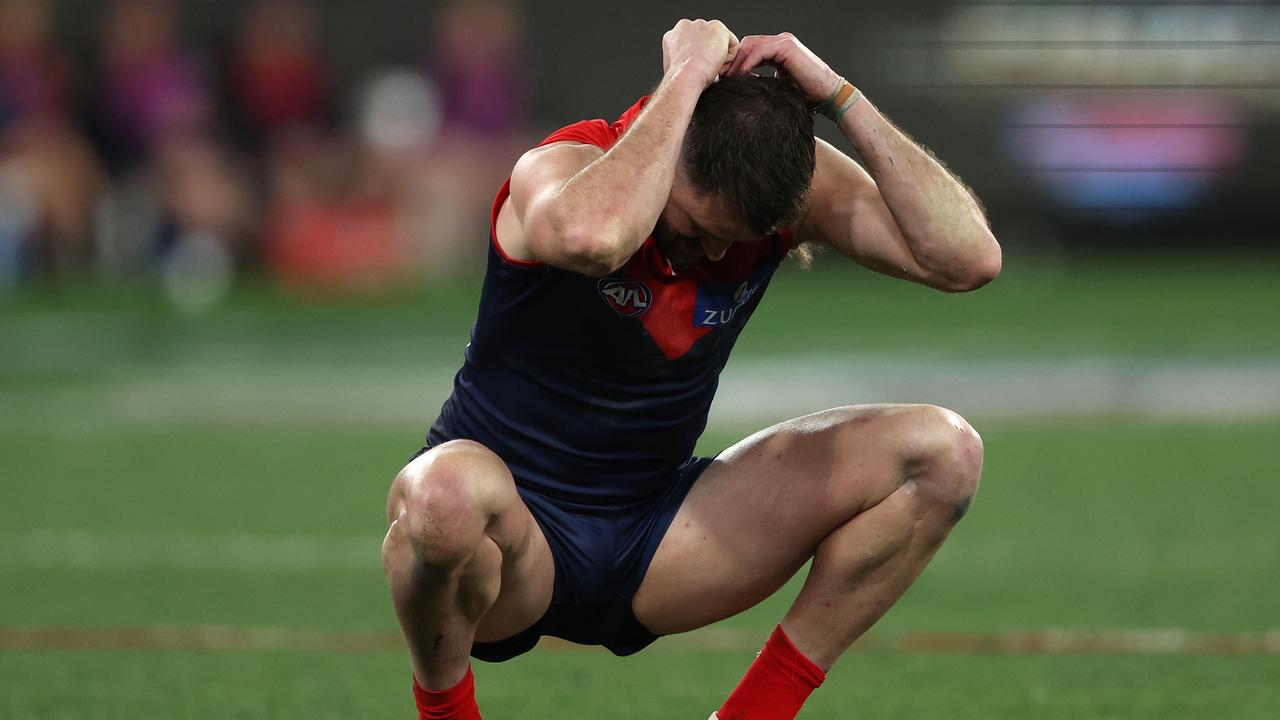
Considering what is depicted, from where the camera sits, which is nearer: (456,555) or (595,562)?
(456,555)

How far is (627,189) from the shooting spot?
135 inches

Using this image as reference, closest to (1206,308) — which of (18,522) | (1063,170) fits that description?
(1063,170)

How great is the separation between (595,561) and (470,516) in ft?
1.54

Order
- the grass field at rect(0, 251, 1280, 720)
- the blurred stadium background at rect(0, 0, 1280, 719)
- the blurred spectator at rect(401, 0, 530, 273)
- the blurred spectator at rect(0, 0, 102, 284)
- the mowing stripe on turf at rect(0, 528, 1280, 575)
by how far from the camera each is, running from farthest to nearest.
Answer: the blurred spectator at rect(401, 0, 530, 273) → the blurred spectator at rect(0, 0, 102, 284) → the mowing stripe on turf at rect(0, 528, 1280, 575) → the blurred stadium background at rect(0, 0, 1280, 719) → the grass field at rect(0, 251, 1280, 720)

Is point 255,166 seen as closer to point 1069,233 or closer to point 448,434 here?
point 1069,233

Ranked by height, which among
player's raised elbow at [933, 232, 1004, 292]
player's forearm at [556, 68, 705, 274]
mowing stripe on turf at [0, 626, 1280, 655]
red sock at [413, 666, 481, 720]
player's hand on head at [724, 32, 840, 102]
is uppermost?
player's hand on head at [724, 32, 840, 102]

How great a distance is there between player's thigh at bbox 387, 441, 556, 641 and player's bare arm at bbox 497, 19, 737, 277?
0.41 metres

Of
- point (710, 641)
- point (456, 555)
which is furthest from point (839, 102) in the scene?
point (710, 641)

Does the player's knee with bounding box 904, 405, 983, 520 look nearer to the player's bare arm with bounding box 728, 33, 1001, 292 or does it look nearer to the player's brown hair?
the player's bare arm with bounding box 728, 33, 1001, 292

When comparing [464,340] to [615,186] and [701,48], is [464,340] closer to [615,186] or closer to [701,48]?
[701,48]

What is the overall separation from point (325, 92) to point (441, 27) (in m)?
1.49

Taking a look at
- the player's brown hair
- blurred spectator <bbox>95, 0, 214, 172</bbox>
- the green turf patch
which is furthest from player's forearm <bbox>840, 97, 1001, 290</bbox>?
blurred spectator <bbox>95, 0, 214, 172</bbox>

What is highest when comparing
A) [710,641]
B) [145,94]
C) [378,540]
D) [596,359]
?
[596,359]

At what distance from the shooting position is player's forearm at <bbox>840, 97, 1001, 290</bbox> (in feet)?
12.3
